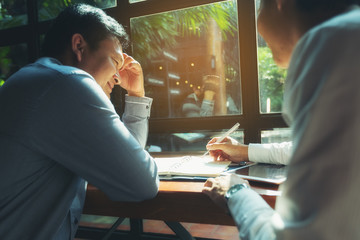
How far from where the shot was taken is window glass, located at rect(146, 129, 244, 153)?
192 cm

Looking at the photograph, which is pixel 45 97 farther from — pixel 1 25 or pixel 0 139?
pixel 1 25

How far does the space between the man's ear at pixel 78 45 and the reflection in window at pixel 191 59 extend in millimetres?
944

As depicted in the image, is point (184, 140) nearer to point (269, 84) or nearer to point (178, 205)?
point (269, 84)

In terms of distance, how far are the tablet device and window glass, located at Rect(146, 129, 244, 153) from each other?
25.6 inches

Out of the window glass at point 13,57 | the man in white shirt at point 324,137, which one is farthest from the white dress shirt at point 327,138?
the window glass at point 13,57

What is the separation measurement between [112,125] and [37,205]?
1.25 ft

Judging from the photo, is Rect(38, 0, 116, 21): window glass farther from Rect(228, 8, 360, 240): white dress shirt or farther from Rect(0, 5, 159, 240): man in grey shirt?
Rect(228, 8, 360, 240): white dress shirt

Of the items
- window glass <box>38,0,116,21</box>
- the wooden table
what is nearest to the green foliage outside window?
the wooden table

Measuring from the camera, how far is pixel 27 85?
88cm

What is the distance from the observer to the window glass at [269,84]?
1780mm

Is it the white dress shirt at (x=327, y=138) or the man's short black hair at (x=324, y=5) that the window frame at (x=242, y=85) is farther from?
the white dress shirt at (x=327, y=138)

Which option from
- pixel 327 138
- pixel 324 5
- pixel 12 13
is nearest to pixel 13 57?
pixel 12 13

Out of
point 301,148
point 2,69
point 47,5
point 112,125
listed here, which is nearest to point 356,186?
point 301,148

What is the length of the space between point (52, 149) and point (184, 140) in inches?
48.4
